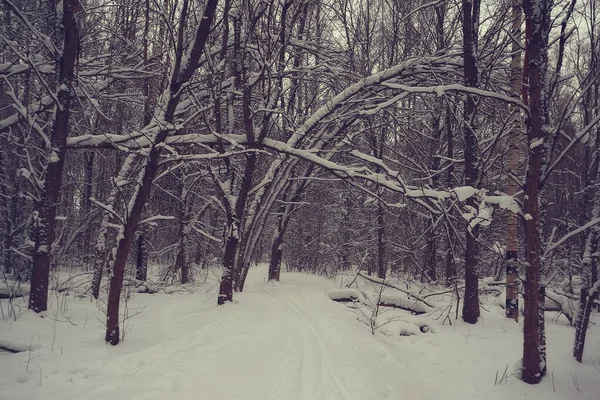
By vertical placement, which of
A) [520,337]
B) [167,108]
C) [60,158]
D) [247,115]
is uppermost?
[247,115]

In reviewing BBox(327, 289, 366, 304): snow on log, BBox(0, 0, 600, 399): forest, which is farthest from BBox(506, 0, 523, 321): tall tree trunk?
BBox(327, 289, 366, 304): snow on log

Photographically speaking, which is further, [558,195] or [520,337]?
[558,195]

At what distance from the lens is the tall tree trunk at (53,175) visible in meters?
6.64

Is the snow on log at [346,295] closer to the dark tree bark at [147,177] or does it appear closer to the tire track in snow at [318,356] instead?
the tire track in snow at [318,356]

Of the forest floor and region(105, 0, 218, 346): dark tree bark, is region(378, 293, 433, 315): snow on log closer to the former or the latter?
the forest floor

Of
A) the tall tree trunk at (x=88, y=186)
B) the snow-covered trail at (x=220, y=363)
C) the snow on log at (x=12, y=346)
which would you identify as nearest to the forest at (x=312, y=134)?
the snow on log at (x=12, y=346)

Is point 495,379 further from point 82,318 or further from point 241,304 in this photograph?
point 82,318

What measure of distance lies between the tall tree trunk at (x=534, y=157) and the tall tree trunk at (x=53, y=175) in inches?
297

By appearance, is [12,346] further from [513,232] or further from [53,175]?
[513,232]

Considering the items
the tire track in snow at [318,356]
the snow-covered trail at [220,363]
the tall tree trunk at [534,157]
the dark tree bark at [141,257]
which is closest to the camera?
the snow-covered trail at [220,363]

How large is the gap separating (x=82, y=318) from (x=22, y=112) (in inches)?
157

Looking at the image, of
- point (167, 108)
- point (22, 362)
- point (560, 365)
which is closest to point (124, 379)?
point (22, 362)

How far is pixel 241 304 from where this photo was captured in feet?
29.4

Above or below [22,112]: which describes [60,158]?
below
